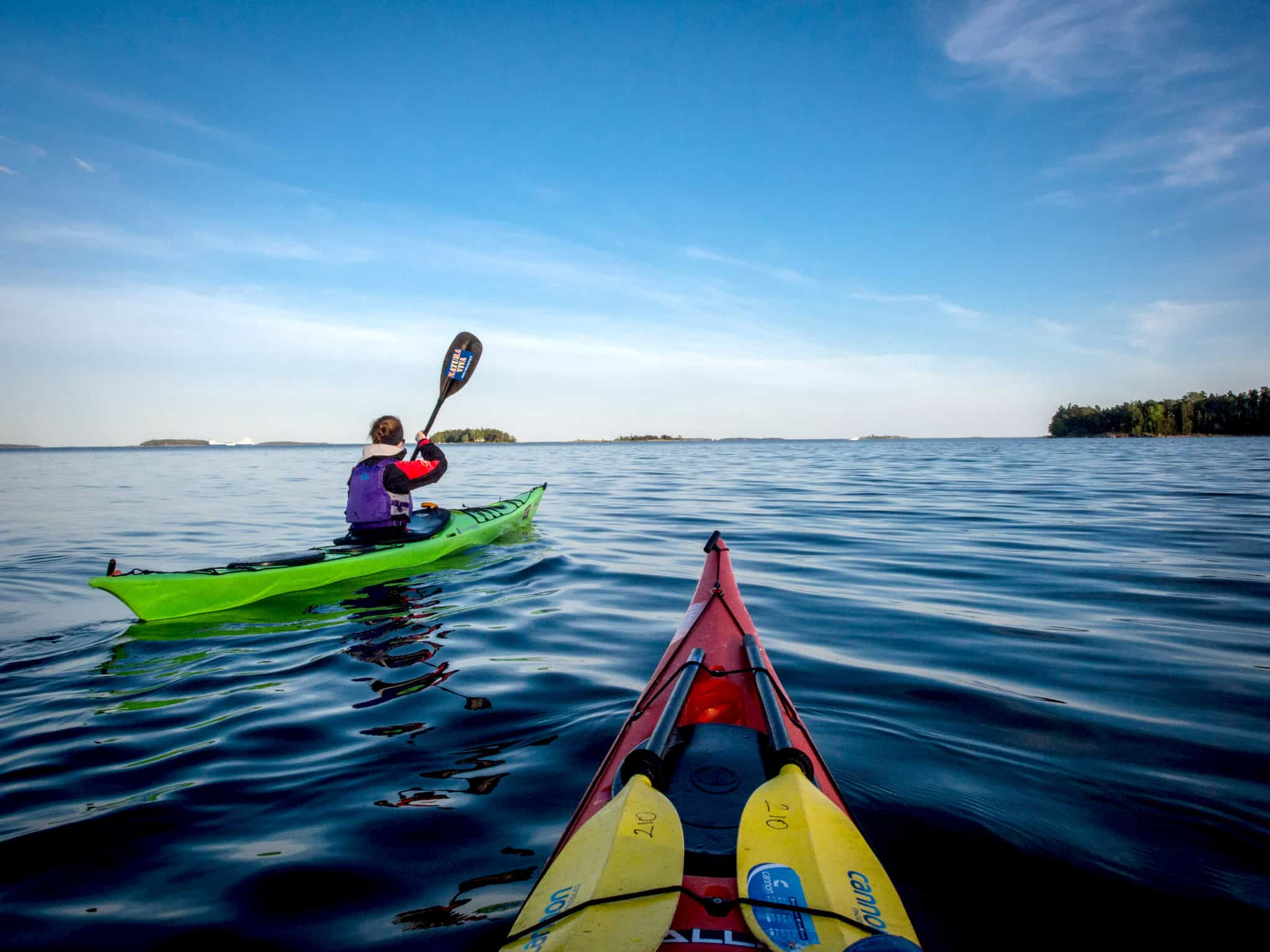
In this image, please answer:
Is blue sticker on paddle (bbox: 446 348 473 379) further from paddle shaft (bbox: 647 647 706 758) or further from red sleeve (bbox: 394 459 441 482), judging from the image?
paddle shaft (bbox: 647 647 706 758)

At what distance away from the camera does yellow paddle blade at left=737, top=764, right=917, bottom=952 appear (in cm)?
159

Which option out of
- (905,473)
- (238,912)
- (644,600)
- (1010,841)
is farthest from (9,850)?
(905,473)

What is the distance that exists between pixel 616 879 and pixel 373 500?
21.8 feet

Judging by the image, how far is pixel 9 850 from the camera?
2502 millimetres

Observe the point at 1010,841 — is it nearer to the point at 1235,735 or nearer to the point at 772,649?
the point at 1235,735

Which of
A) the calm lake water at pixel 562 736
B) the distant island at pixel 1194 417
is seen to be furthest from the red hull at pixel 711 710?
the distant island at pixel 1194 417

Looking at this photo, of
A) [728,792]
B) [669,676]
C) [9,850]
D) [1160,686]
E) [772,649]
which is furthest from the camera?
[772,649]

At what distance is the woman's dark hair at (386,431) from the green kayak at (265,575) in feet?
3.91

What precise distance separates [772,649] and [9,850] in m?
4.21

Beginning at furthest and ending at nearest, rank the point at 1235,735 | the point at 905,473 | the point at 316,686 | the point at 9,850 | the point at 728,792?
the point at 905,473 → the point at 316,686 → the point at 1235,735 → the point at 9,850 → the point at 728,792

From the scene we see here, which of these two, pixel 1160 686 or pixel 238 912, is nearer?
pixel 238 912

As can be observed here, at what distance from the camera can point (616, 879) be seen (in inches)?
66.9

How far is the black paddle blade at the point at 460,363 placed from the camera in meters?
10.5

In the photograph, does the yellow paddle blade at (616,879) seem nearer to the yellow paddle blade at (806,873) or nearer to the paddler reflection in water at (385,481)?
the yellow paddle blade at (806,873)
